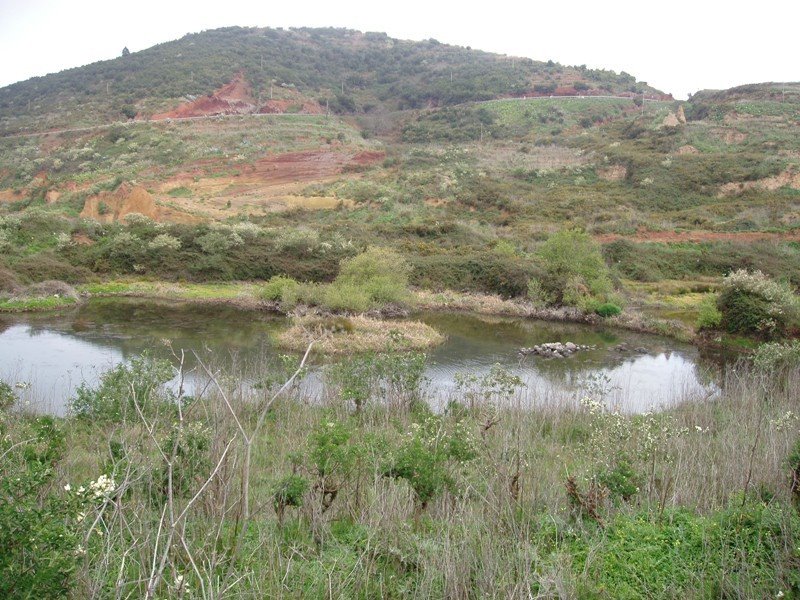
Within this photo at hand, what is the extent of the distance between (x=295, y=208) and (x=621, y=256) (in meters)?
25.8

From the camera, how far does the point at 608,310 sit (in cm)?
2906

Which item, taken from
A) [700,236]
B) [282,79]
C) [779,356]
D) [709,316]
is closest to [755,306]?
[709,316]

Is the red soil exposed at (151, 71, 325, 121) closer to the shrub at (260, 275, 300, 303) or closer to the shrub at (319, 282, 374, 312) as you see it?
the shrub at (260, 275, 300, 303)

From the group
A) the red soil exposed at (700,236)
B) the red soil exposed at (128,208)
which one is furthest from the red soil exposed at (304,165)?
the red soil exposed at (700,236)

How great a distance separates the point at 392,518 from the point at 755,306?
912 inches

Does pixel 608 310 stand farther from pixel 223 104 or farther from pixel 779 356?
pixel 223 104

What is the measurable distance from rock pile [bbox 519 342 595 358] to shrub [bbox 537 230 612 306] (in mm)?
7423

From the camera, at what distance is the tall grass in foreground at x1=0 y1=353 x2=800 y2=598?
393cm

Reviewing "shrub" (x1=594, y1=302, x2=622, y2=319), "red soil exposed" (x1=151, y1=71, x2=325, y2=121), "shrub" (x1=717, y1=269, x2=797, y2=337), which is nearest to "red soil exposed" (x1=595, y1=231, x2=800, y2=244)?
"shrub" (x1=594, y1=302, x2=622, y2=319)

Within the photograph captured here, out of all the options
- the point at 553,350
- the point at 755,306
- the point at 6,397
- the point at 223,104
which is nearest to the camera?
the point at 6,397

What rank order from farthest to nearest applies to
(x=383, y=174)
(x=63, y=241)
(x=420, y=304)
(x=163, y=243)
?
(x=383, y=174), (x=163, y=243), (x=63, y=241), (x=420, y=304)

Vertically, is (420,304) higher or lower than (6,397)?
lower

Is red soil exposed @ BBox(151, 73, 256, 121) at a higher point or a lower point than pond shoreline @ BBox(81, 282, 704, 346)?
higher

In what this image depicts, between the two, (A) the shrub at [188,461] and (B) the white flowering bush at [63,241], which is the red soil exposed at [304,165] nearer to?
(B) the white flowering bush at [63,241]
